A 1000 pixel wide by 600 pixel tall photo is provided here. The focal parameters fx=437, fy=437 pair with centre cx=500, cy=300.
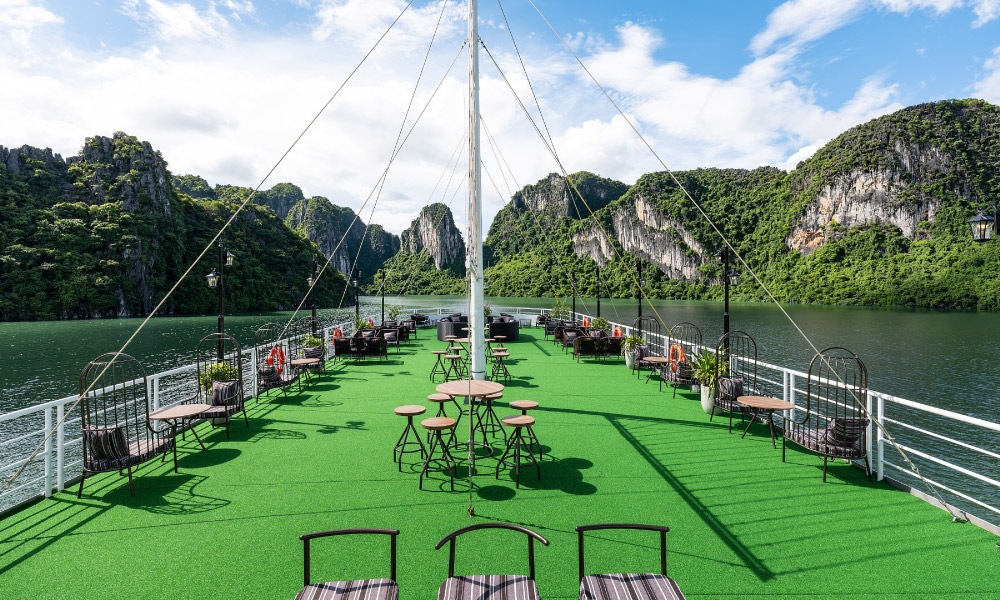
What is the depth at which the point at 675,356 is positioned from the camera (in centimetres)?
976

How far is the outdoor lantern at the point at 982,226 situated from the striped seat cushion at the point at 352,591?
753cm

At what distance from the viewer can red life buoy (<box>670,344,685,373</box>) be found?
8.76 m

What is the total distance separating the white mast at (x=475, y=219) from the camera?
7.66 meters

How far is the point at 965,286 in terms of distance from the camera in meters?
62.4

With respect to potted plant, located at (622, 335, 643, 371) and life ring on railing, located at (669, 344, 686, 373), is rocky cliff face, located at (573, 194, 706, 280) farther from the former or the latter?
life ring on railing, located at (669, 344, 686, 373)

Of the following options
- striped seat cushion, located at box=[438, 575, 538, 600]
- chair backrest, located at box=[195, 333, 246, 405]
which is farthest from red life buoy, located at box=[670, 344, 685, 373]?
chair backrest, located at box=[195, 333, 246, 405]

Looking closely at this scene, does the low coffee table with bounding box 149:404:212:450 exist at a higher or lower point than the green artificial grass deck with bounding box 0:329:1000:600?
higher

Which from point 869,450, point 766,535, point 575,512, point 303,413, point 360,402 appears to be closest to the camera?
point 766,535

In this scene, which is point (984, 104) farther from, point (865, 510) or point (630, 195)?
point (865, 510)

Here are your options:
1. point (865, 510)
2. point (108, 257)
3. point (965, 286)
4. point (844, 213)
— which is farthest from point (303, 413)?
point (844, 213)

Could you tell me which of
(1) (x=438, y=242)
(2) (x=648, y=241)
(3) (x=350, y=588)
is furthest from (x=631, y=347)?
(2) (x=648, y=241)

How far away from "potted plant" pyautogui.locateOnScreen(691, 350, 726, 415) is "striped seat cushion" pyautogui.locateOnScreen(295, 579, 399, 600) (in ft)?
20.4

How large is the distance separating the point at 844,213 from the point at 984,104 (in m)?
40.8

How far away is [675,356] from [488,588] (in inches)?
335
